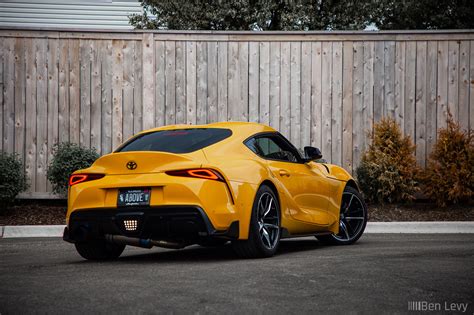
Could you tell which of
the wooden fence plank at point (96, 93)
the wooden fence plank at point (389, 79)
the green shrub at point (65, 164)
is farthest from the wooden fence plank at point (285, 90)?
the green shrub at point (65, 164)

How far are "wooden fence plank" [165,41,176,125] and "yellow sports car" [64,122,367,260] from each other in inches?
248

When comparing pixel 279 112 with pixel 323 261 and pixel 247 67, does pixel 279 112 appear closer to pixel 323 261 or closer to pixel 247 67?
pixel 247 67

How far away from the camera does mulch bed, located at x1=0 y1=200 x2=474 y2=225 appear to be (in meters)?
13.0

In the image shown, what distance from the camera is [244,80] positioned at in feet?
48.3

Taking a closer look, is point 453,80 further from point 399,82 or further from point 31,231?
point 31,231

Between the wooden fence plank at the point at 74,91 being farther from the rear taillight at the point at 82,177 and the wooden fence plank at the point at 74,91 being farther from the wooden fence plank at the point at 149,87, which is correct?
the rear taillight at the point at 82,177

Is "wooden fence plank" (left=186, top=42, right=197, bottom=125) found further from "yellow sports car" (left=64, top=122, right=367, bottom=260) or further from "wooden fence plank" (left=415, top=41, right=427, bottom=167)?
"yellow sports car" (left=64, top=122, right=367, bottom=260)

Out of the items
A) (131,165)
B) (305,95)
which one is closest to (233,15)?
(305,95)

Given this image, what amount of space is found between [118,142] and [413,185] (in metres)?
5.46

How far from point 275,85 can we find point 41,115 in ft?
14.4

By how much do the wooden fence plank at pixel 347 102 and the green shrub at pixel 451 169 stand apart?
1.50 meters

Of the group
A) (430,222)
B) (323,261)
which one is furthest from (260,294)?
(430,222)

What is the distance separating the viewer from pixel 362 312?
4844mm

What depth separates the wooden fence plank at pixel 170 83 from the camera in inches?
579
